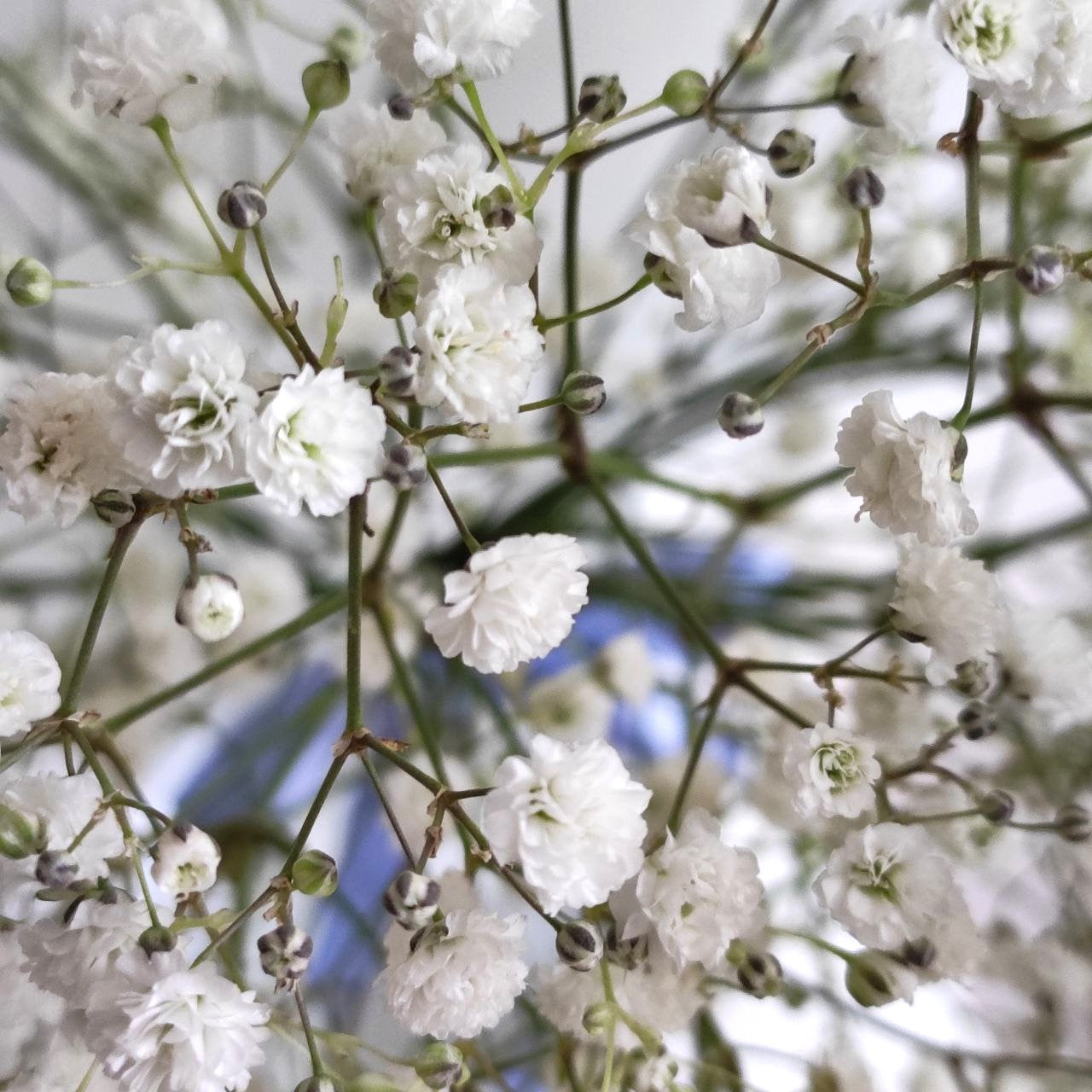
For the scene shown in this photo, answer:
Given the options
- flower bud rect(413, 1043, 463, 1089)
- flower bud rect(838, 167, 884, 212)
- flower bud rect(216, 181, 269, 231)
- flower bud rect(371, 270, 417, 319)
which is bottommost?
flower bud rect(413, 1043, 463, 1089)

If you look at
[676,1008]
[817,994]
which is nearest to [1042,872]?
[817,994]

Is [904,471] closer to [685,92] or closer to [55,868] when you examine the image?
[685,92]

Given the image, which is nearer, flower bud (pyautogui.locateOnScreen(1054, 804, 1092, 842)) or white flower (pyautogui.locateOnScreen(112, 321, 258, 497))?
white flower (pyautogui.locateOnScreen(112, 321, 258, 497))

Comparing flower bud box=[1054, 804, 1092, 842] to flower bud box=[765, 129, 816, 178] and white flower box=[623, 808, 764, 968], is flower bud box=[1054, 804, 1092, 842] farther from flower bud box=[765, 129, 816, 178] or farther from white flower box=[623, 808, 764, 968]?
flower bud box=[765, 129, 816, 178]

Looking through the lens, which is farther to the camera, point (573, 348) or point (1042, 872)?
point (1042, 872)

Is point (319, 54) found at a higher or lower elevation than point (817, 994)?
higher

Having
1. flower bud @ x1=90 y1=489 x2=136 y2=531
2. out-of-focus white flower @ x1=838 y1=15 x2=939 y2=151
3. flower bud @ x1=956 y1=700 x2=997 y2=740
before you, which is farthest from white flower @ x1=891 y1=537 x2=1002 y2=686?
flower bud @ x1=90 y1=489 x2=136 y2=531

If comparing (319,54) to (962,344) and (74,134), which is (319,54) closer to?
(74,134)
